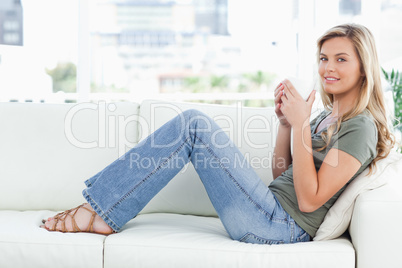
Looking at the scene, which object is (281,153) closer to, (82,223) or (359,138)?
(359,138)

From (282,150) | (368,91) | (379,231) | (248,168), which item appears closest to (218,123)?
(282,150)

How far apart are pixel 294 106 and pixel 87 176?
997mm

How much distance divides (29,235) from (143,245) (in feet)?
1.35

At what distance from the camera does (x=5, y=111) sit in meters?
2.22

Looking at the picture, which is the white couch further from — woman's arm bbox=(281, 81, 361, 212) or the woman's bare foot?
woman's arm bbox=(281, 81, 361, 212)

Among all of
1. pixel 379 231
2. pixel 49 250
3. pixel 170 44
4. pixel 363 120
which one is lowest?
pixel 49 250

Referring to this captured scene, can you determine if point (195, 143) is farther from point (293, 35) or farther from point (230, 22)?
point (230, 22)

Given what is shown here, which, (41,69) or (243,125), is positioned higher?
(41,69)

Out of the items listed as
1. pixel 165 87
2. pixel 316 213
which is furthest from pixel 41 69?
pixel 165 87

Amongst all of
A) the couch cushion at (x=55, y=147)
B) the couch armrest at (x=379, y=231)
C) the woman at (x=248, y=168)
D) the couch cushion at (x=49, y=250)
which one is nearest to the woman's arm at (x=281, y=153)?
the woman at (x=248, y=168)

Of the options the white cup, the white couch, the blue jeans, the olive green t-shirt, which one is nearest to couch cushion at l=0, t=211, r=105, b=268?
the white couch

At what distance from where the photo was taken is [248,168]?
172 cm

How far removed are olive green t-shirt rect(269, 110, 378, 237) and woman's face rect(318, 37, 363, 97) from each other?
0.39ft

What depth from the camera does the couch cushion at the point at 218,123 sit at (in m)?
2.09
